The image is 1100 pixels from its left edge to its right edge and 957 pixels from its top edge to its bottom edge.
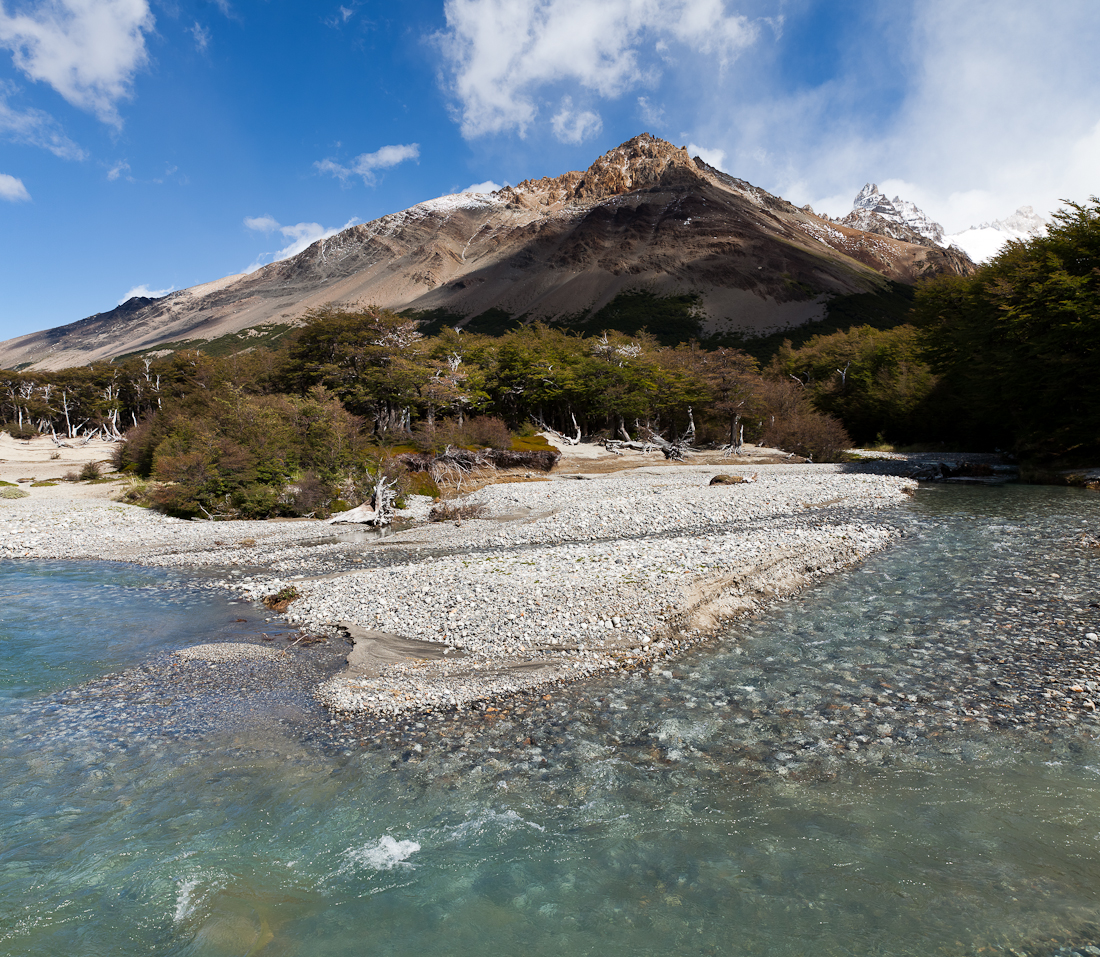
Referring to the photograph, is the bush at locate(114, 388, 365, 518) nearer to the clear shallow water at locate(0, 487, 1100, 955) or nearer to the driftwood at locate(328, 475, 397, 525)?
the driftwood at locate(328, 475, 397, 525)

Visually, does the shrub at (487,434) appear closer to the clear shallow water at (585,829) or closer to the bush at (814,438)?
the bush at (814,438)

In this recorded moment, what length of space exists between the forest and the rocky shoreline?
4.52m

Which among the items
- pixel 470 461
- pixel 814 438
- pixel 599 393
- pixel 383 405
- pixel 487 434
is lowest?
pixel 470 461

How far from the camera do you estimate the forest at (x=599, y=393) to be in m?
26.9

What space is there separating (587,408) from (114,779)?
51.9 meters

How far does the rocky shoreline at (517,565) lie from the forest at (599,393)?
4.52m

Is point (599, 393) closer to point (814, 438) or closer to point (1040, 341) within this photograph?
point (814, 438)

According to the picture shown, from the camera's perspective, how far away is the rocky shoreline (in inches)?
367

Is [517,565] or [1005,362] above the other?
[1005,362]

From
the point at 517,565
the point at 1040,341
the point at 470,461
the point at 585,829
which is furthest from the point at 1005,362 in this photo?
the point at 585,829

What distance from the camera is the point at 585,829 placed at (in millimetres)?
5605

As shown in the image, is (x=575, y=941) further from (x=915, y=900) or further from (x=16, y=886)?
(x=16, y=886)

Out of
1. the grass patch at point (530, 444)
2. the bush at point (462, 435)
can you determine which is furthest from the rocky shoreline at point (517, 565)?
the grass patch at point (530, 444)

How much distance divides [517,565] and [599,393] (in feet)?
130
